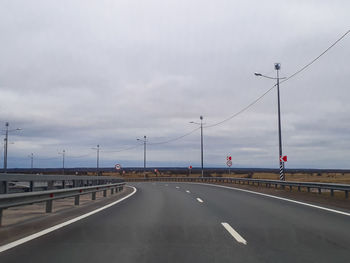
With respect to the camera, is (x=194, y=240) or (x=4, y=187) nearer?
(x=194, y=240)

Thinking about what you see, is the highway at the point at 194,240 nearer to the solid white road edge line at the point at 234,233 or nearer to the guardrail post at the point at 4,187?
the solid white road edge line at the point at 234,233

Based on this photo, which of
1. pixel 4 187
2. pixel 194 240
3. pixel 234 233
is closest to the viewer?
pixel 194 240

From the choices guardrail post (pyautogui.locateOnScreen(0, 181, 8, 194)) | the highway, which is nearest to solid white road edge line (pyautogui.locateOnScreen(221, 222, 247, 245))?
the highway

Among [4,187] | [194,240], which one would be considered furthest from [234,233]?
[4,187]

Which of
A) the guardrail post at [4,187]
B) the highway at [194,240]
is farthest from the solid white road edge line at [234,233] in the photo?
the guardrail post at [4,187]

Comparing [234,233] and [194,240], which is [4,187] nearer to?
[194,240]

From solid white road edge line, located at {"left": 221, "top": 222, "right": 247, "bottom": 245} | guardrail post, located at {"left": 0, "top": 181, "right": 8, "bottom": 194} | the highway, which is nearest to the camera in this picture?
the highway

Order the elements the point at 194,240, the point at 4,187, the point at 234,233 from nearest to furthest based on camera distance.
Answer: the point at 194,240 < the point at 234,233 < the point at 4,187

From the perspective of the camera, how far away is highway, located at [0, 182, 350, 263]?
7.28 metres

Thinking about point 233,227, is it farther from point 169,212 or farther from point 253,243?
point 169,212

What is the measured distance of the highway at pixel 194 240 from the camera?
287 inches

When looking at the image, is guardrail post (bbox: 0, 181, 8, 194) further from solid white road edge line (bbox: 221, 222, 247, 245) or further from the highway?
solid white road edge line (bbox: 221, 222, 247, 245)

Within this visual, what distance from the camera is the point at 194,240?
8.91 m

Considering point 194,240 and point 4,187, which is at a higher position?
point 4,187
